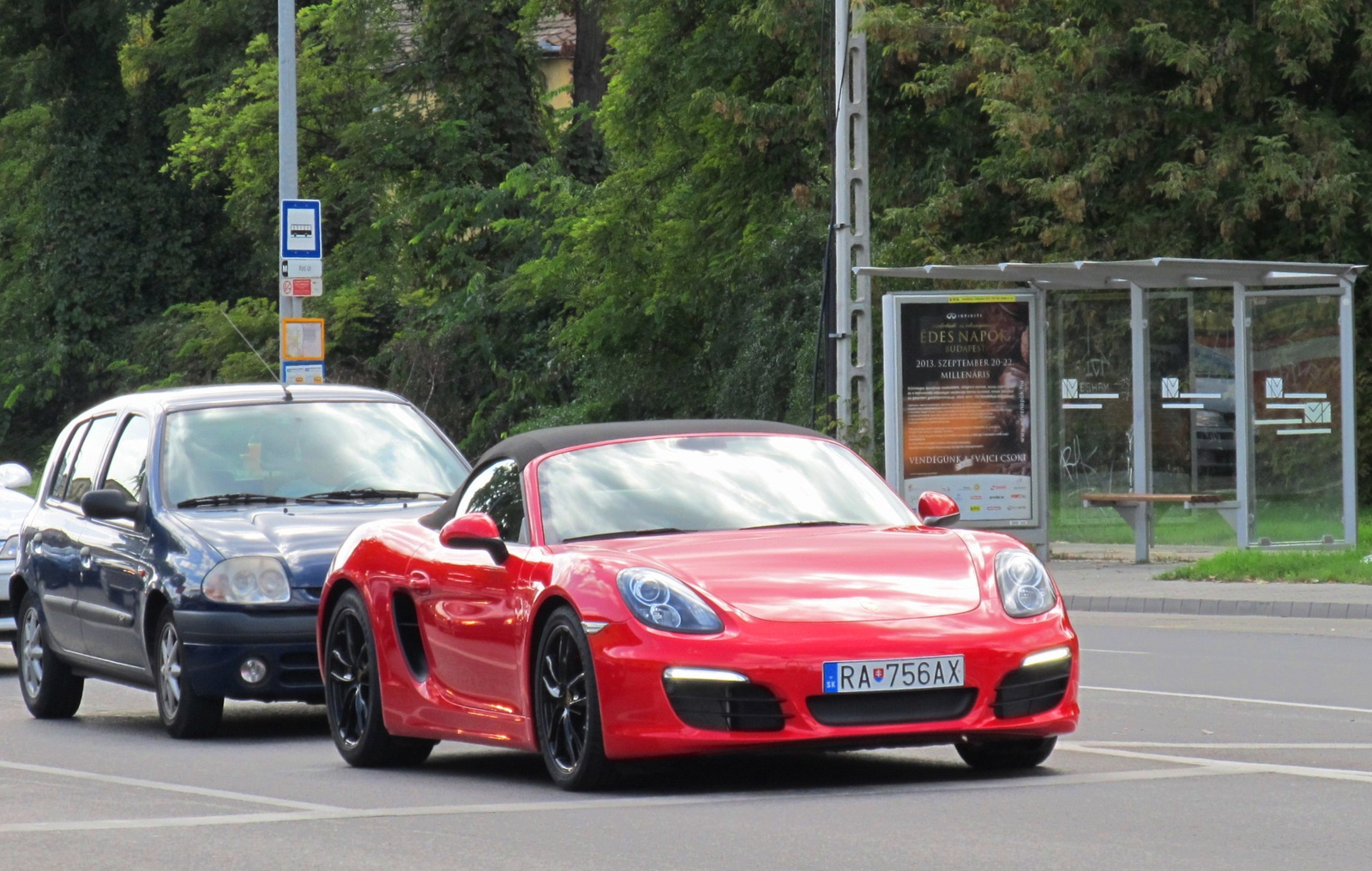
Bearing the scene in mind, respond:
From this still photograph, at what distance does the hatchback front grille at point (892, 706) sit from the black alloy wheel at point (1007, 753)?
45cm

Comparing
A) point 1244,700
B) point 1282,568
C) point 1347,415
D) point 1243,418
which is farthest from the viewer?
point 1243,418

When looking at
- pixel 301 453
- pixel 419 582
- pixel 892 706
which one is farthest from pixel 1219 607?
pixel 892 706

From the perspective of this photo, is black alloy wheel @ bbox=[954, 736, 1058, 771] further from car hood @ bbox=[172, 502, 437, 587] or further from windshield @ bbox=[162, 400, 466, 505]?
windshield @ bbox=[162, 400, 466, 505]

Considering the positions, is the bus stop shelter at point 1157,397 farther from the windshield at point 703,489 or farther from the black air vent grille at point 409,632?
the black air vent grille at point 409,632

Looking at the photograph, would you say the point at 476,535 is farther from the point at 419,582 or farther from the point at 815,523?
the point at 815,523

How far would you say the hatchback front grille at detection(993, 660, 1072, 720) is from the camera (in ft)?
26.7

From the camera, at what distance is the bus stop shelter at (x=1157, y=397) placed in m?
23.5

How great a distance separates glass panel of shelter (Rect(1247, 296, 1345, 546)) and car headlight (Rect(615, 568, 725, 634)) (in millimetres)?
16539

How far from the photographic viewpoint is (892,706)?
8.02m

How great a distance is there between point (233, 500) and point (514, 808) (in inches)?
165

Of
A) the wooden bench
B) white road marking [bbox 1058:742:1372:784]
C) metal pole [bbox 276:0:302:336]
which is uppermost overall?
metal pole [bbox 276:0:302:336]

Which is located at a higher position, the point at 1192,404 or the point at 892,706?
the point at 1192,404

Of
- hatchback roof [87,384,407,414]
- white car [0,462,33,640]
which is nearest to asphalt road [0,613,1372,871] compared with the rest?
hatchback roof [87,384,407,414]

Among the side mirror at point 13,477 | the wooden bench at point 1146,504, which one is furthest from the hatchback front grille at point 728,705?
the wooden bench at point 1146,504
